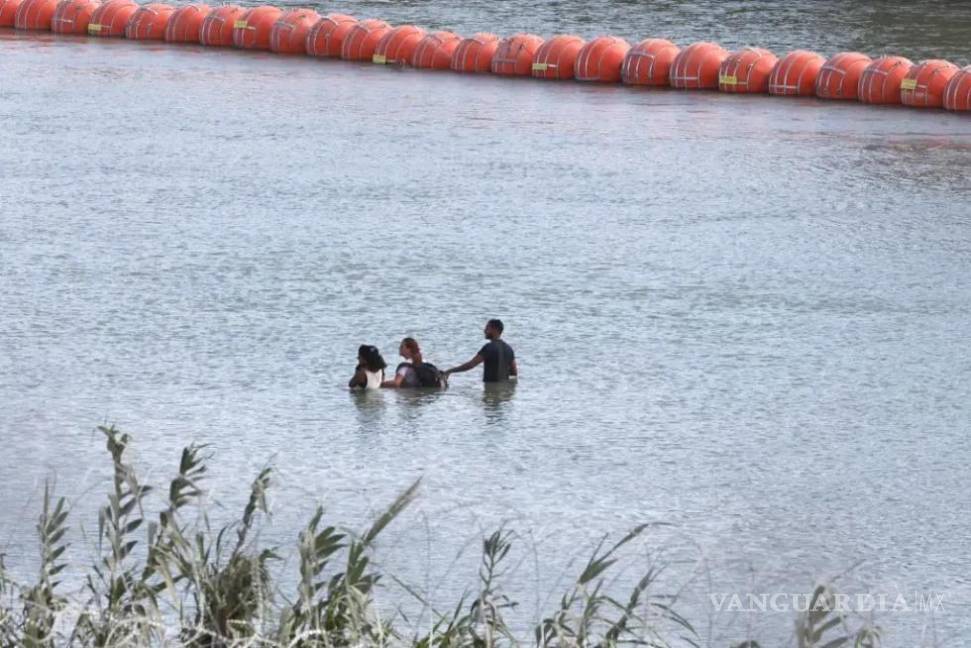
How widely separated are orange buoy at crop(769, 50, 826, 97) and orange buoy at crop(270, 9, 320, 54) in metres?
14.0

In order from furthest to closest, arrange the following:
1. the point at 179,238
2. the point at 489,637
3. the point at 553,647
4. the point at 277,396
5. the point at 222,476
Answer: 1. the point at 179,238
2. the point at 277,396
3. the point at 222,476
4. the point at 553,647
5. the point at 489,637

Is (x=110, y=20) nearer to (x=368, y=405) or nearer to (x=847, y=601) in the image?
(x=368, y=405)

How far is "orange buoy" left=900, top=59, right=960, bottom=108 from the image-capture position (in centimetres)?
4125

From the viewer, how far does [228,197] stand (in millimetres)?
31672

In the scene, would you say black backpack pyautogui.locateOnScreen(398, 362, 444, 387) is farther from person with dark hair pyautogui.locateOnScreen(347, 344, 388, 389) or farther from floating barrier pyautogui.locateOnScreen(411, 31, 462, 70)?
floating barrier pyautogui.locateOnScreen(411, 31, 462, 70)

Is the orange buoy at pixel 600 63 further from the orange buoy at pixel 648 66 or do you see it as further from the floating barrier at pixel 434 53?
the floating barrier at pixel 434 53

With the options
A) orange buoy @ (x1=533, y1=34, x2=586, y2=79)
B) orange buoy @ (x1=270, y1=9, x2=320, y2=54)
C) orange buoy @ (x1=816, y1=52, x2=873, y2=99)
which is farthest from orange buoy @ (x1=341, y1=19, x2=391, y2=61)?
orange buoy @ (x1=816, y1=52, x2=873, y2=99)

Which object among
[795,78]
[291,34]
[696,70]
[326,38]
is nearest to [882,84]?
[795,78]


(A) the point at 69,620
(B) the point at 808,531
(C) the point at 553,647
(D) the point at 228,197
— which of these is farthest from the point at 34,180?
(C) the point at 553,647

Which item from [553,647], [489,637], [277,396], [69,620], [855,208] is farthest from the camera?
[855,208]

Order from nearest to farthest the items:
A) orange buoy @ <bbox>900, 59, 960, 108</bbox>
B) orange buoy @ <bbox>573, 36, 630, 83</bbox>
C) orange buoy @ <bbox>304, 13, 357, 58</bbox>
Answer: orange buoy @ <bbox>900, 59, 960, 108</bbox>, orange buoy @ <bbox>573, 36, 630, 83</bbox>, orange buoy @ <bbox>304, 13, 357, 58</bbox>

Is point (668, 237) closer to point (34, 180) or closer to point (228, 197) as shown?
point (228, 197)

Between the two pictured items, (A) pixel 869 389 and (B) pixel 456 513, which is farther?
(A) pixel 869 389

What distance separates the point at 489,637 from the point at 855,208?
2449cm
